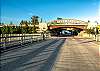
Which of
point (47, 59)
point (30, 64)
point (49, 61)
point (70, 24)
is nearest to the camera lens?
point (30, 64)

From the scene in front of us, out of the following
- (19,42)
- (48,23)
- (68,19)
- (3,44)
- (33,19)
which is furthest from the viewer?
(33,19)

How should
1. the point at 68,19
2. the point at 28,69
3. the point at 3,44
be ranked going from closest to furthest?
1. the point at 28,69
2. the point at 3,44
3. the point at 68,19

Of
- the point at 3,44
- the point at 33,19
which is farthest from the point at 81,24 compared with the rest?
the point at 3,44

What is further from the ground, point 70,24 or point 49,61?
point 70,24

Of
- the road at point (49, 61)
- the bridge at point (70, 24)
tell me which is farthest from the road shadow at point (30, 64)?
the bridge at point (70, 24)

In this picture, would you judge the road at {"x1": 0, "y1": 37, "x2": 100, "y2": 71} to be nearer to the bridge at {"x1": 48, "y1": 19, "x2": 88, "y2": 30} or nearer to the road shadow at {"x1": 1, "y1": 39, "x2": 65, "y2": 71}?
the road shadow at {"x1": 1, "y1": 39, "x2": 65, "y2": 71}

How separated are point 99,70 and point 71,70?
4.02 feet

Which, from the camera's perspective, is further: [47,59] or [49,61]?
[47,59]

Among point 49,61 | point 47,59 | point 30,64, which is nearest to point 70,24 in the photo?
point 47,59

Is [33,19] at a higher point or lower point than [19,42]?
higher

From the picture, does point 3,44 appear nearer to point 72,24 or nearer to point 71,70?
point 71,70

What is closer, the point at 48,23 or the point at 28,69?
the point at 28,69

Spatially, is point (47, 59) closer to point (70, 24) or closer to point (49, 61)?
point (49, 61)

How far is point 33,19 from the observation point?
568 ft
